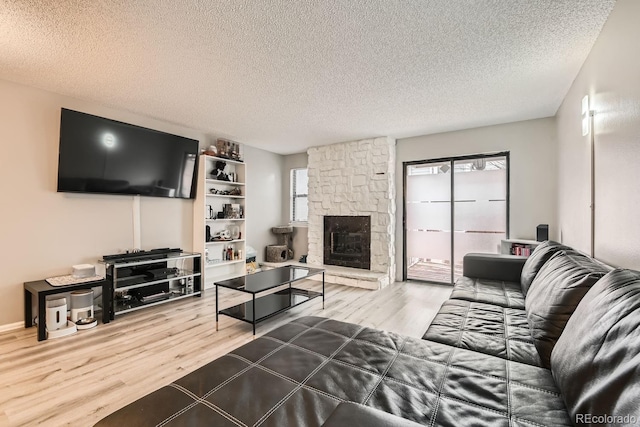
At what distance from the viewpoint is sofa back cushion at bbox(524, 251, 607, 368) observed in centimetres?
137

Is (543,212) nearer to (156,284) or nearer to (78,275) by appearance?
(156,284)

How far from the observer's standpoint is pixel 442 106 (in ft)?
11.2

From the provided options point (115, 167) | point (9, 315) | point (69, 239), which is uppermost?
point (115, 167)

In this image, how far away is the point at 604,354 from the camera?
0.86 metres

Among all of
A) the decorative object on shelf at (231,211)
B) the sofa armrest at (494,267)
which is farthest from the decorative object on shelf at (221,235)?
the sofa armrest at (494,267)

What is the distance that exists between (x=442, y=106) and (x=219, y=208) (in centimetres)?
377

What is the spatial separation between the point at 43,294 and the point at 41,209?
1.00 metres

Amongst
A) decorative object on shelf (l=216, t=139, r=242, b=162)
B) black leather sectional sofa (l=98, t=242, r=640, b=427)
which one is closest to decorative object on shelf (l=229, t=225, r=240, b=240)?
decorative object on shelf (l=216, t=139, r=242, b=162)

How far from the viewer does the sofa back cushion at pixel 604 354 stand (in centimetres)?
73

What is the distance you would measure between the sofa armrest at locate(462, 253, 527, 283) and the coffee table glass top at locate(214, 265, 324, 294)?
5.74 feet

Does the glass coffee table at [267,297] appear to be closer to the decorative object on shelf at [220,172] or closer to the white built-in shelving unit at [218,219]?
the white built-in shelving unit at [218,219]

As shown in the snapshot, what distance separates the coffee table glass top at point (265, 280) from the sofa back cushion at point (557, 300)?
6.84 ft

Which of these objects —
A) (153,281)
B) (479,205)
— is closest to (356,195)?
(479,205)

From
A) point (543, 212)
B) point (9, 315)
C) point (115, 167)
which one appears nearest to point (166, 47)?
point (115, 167)
